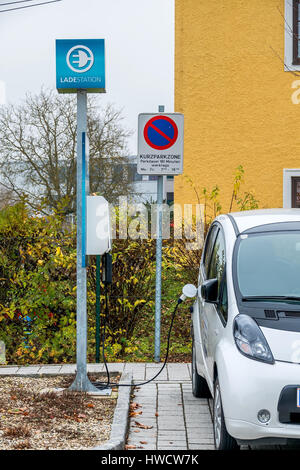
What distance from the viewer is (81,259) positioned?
610 cm

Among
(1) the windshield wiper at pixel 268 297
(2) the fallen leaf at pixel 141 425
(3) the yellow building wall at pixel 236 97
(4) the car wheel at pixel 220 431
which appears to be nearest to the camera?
(4) the car wheel at pixel 220 431

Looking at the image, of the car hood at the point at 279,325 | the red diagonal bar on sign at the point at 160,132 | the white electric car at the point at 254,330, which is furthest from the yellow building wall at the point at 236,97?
the car hood at the point at 279,325

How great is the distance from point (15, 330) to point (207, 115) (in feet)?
23.4

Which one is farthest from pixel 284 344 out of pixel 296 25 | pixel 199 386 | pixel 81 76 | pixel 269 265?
pixel 296 25

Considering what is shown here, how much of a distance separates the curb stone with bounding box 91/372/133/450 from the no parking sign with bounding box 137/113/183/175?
2.63 meters

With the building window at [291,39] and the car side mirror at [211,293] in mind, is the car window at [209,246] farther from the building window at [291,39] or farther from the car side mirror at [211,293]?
the building window at [291,39]

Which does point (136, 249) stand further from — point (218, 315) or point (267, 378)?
point (267, 378)

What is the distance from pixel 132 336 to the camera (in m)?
8.33

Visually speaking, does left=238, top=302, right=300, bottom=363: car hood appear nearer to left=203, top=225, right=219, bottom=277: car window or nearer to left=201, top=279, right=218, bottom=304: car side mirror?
left=201, top=279, right=218, bottom=304: car side mirror

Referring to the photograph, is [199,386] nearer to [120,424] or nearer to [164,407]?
[164,407]

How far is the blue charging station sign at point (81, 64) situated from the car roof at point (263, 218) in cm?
179

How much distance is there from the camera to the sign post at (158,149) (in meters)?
7.77

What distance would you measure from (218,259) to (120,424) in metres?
1.48
